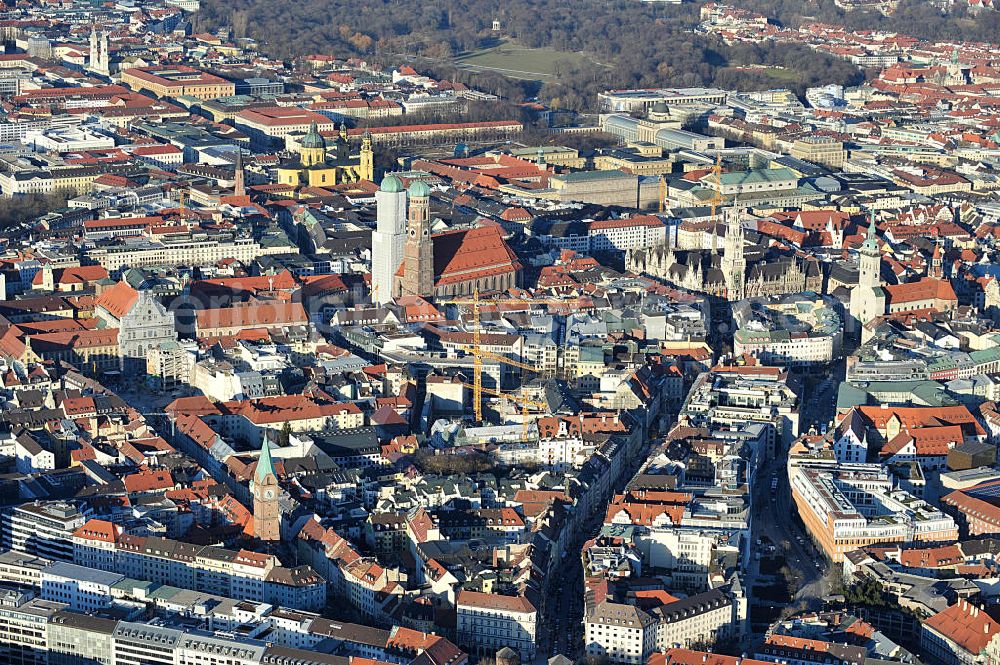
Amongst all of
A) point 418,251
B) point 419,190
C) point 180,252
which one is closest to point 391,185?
point 419,190

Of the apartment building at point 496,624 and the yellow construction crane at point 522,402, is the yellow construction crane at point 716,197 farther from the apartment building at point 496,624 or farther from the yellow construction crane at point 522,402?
the apartment building at point 496,624

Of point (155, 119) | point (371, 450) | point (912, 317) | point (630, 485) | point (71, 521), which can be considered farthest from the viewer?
point (155, 119)

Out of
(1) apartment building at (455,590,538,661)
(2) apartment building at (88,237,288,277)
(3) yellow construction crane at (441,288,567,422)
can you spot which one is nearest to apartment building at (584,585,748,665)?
(1) apartment building at (455,590,538,661)

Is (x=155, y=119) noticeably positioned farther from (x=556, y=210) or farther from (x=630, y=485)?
(x=630, y=485)

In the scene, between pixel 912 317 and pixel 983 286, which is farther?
pixel 983 286

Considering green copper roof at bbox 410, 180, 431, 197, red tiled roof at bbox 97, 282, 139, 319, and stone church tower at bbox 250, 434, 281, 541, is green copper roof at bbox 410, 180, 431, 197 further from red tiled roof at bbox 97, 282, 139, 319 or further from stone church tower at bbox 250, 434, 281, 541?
stone church tower at bbox 250, 434, 281, 541

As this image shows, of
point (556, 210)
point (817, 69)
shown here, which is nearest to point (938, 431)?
point (556, 210)

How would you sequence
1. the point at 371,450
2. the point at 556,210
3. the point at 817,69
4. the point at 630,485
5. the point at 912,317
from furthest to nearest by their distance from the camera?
1. the point at 817,69
2. the point at 556,210
3. the point at 912,317
4. the point at 371,450
5. the point at 630,485
